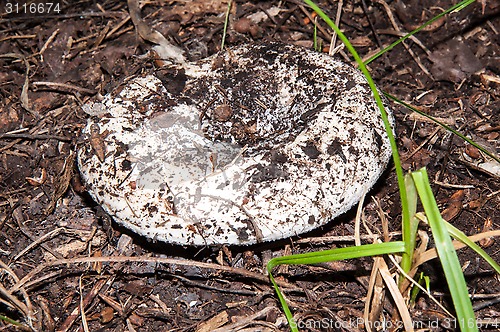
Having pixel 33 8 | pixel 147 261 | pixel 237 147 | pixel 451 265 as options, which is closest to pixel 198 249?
pixel 147 261

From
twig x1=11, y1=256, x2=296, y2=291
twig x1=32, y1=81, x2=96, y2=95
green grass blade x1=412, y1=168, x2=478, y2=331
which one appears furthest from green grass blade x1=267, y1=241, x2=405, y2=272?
twig x1=32, y1=81, x2=96, y2=95

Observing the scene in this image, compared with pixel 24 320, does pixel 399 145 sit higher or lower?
higher

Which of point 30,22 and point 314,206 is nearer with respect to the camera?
point 314,206

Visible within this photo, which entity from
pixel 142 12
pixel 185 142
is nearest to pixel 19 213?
pixel 185 142

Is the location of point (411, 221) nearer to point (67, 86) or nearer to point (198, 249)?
point (198, 249)

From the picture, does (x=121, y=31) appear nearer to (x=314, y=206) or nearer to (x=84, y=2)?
(x=84, y=2)

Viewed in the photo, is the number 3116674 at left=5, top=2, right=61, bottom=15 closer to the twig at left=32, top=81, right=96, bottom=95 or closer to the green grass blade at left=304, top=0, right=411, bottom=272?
the twig at left=32, top=81, right=96, bottom=95
